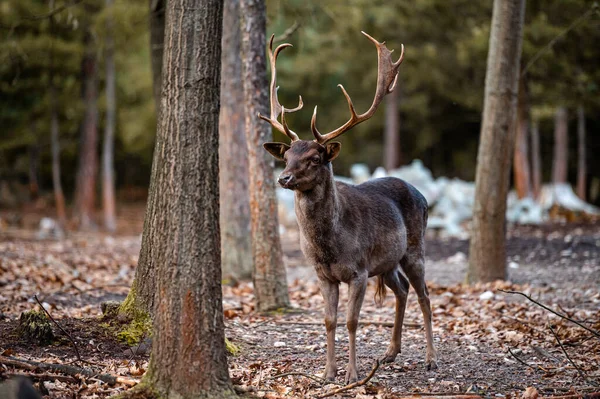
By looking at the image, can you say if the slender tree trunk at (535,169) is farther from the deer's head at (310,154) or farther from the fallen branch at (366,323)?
the deer's head at (310,154)

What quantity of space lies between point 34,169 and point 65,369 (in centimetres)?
2745

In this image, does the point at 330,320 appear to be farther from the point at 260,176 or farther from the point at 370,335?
the point at 260,176

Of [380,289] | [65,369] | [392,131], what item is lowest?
[65,369]

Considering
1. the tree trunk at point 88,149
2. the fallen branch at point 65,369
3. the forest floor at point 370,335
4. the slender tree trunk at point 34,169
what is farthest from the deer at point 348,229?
the slender tree trunk at point 34,169

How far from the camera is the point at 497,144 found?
1094 centimetres

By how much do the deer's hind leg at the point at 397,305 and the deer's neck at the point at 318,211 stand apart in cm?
116

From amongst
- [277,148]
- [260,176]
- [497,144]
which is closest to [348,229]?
[277,148]

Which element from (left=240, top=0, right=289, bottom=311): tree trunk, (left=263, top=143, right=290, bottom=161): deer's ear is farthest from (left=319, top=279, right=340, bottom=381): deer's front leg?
(left=240, top=0, right=289, bottom=311): tree trunk

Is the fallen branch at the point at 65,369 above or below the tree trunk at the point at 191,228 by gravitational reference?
below

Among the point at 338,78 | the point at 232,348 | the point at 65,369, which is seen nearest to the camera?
the point at 65,369

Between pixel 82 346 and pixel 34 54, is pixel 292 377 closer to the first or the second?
pixel 82 346

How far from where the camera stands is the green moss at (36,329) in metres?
6.38

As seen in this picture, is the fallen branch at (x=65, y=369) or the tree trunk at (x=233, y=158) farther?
the tree trunk at (x=233, y=158)

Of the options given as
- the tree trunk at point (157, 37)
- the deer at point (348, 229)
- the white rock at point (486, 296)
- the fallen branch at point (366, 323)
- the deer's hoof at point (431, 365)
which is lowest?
the fallen branch at point (366, 323)
